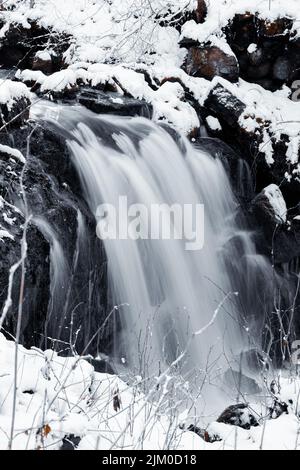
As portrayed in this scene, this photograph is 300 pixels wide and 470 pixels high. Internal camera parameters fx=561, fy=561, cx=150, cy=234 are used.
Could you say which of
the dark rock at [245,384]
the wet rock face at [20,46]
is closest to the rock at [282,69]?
the wet rock face at [20,46]

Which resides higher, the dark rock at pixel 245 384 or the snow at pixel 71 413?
the dark rock at pixel 245 384

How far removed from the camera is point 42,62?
8367 millimetres

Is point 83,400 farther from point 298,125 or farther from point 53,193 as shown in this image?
point 298,125

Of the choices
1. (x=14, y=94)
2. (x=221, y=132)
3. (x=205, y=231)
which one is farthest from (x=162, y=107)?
(x=14, y=94)

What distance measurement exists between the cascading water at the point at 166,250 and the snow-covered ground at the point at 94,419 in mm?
2108

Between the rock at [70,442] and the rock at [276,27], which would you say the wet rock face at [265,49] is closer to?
the rock at [276,27]

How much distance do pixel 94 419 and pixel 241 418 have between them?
90 cm

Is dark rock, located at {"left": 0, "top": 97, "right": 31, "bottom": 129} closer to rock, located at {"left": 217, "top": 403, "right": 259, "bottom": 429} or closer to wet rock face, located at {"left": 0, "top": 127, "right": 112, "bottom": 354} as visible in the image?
wet rock face, located at {"left": 0, "top": 127, "right": 112, "bottom": 354}

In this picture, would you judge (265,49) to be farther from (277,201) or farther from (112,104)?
(112,104)

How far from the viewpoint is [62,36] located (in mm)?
9133

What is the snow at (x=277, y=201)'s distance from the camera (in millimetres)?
7125

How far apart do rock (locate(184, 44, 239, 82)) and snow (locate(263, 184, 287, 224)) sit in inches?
78.6

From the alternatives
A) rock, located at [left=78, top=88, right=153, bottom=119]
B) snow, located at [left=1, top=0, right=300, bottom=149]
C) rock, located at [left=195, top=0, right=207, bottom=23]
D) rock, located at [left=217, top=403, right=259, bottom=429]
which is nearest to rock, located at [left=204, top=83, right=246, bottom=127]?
snow, located at [left=1, top=0, right=300, bottom=149]

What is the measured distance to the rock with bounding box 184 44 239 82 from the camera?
821cm
